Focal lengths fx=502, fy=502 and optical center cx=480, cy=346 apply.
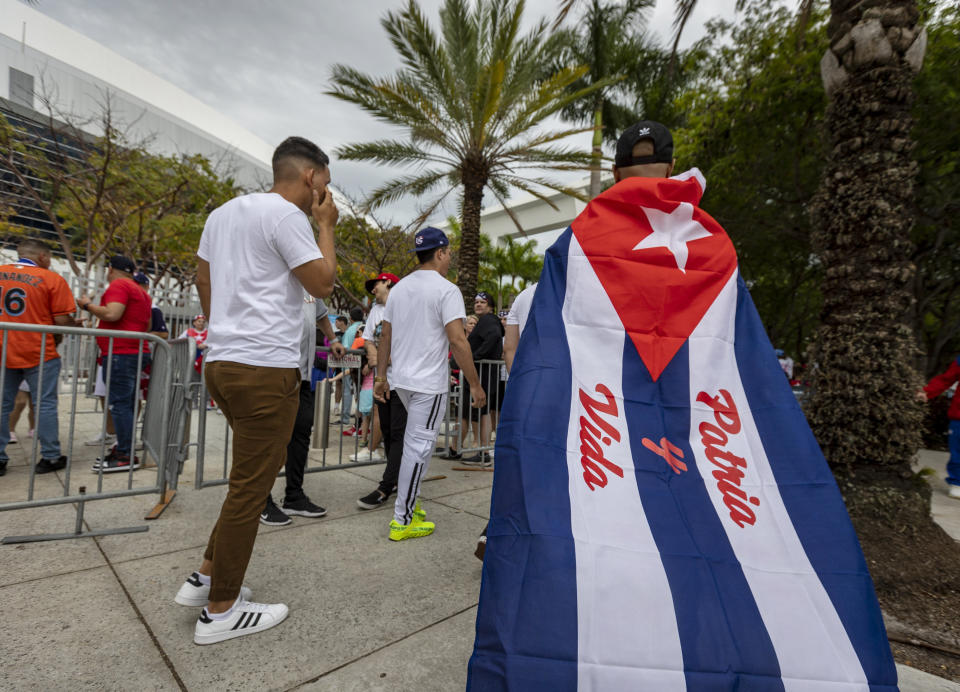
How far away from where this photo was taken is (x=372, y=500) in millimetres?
4211

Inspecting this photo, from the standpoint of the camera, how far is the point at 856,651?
1.42 m

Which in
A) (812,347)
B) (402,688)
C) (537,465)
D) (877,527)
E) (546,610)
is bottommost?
(402,688)

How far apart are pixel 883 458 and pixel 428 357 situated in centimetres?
309

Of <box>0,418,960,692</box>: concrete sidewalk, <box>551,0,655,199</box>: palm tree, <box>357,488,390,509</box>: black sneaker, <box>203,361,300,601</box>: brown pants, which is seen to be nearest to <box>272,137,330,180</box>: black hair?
<box>203,361,300,601</box>: brown pants

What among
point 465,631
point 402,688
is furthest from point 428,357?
point 402,688

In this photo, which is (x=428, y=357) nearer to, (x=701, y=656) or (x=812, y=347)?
(x=701, y=656)

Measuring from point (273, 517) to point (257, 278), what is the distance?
2.25 metres

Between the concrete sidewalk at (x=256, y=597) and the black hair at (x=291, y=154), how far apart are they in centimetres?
215

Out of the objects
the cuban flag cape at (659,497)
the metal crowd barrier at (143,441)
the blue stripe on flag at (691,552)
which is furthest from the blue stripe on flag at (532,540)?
the metal crowd barrier at (143,441)

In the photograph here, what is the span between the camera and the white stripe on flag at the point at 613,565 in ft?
4.30

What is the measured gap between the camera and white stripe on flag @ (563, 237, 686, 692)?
51.6 inches

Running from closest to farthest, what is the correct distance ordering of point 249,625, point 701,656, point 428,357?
point 701,656
point 249,625
point 428,357

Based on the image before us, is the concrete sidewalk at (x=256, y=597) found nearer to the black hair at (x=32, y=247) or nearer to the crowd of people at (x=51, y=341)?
the crowd of people at (x=51, y=341)

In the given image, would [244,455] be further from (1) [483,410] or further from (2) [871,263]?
(1) [483,410]
